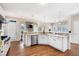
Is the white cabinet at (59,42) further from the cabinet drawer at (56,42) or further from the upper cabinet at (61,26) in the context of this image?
the upper cabinet at (61,26)

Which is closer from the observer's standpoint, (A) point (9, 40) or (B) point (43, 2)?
(B) point (43, 2)

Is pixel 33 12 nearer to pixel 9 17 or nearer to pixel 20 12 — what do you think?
pixel 20 12

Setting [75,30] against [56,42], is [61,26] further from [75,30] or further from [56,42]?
[56,42]

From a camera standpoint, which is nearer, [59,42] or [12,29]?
[12,29]

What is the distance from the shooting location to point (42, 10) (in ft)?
5.90

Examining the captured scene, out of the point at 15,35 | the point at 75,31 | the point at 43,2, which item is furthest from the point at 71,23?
the point at 15,35

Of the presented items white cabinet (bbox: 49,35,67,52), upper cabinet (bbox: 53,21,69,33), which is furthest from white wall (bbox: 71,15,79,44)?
white cabinet (bbox: 49,35,67,52)

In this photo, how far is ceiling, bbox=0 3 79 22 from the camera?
5.40 ft

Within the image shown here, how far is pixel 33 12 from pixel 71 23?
949 mm

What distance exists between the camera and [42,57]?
1710 mm

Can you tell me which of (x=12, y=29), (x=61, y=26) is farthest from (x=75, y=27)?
(x=12, y=29)

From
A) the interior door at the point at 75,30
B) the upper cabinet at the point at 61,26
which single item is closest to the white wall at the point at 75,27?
the interior door at the point at 75,30

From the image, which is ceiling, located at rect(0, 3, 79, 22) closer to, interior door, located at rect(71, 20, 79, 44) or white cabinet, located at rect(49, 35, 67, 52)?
interior door, located at rect(71, 20, 79, 44)

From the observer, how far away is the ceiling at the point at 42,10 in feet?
5.40
